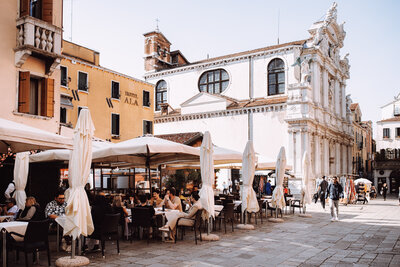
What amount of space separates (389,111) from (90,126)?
52.8 meters

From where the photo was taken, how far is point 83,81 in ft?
78.1

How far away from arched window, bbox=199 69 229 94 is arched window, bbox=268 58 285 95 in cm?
463

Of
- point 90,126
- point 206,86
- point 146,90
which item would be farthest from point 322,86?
point 90,126

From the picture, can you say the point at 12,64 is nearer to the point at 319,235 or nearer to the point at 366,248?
the point at 319,235

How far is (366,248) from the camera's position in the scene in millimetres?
9250

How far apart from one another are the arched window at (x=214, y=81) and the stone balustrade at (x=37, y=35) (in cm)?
2405

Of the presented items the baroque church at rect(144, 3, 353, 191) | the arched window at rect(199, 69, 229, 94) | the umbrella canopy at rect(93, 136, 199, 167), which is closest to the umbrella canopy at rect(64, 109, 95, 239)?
the umbrella canopy at rect(93, 136, 199, 167)

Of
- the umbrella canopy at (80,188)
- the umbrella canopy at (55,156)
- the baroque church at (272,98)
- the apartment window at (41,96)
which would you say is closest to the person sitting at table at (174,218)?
the umbrella canopy at (80,188)

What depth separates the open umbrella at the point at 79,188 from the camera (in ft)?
23.6

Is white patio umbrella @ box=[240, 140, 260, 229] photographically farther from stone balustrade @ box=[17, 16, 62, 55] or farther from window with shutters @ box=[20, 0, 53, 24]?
window with shutters @ box=[20, 0, 53, 24]

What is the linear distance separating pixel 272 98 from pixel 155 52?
48.9 ft

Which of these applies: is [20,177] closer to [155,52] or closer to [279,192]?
[279,192]

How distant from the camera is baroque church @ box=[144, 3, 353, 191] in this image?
3112cm

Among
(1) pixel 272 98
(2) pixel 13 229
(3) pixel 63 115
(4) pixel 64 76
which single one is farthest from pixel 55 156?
(1) pixel 272 98
